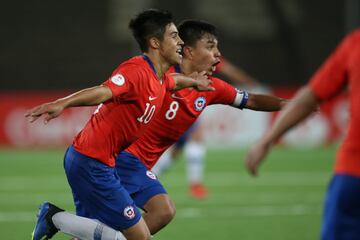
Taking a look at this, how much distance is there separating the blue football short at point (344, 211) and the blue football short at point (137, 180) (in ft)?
8.36

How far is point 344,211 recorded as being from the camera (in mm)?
4059

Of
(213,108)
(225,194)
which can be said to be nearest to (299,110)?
(225,194)

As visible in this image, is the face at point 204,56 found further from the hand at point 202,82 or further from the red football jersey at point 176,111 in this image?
the hand at point 202,82

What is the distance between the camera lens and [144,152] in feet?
21.9

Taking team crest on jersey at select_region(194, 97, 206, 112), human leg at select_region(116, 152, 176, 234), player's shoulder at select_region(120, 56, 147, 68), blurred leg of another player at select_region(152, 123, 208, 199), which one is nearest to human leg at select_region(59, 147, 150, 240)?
human leg at select_region(116, 152, 176, 234)

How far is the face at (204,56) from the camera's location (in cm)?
679

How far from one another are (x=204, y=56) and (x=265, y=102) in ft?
2.12

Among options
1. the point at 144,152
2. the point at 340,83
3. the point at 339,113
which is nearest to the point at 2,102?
the point at 339,113

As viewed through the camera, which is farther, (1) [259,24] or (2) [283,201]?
(1) [259,24]

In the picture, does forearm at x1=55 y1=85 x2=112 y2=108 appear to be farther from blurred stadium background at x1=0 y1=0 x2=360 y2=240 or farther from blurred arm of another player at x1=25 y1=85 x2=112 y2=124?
Answer: blurred stadium background at x1=0 y1=0 x2=360 y2=240

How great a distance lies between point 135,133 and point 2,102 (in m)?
13.4

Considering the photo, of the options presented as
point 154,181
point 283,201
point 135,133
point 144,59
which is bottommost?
point 283,201

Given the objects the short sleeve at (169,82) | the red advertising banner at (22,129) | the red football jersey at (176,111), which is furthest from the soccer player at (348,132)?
the red advertising banner at (22,129)

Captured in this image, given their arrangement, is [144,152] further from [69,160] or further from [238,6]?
[238,6]
